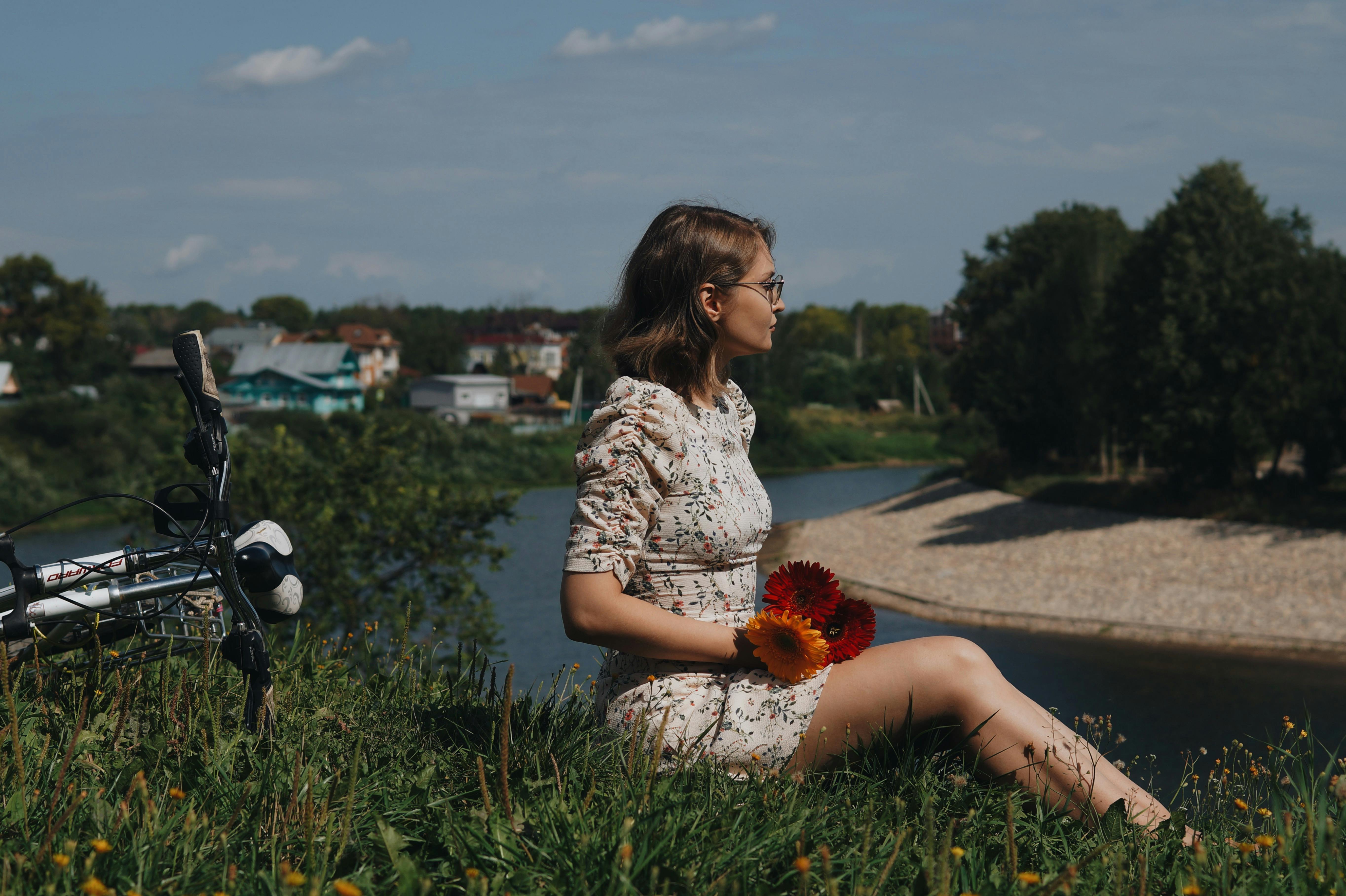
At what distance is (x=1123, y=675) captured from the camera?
59.6ft

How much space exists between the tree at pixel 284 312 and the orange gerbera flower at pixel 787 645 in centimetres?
11403

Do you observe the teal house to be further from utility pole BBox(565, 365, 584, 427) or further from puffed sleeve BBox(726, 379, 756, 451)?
puffed sleeve BBox(726, 379, 756, 451)

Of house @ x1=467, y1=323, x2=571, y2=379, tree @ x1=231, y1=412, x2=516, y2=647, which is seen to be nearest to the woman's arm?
tree @ x1=231, y1=412, x2=516, y2=647

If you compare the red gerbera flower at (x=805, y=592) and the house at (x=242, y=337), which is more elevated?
the house at (x=242, y=337)

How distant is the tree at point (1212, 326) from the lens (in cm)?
2327

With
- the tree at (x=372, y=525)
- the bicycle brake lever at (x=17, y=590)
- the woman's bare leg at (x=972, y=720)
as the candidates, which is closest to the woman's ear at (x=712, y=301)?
the woman's bare leg at (x=972, y=720)

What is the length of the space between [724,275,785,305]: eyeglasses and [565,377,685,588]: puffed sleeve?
1.05 ft

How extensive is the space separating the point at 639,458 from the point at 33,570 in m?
1.22

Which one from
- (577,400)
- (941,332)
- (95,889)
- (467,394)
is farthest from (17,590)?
(941,332)

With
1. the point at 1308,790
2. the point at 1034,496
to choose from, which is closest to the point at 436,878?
the point at 1308,790

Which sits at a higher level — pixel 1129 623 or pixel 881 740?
pixel 881 740

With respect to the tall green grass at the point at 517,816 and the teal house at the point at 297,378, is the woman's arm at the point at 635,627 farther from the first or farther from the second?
the teal house at the point at 297,378

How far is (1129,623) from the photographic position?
69.1ft

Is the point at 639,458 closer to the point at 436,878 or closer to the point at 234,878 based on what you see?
the point at 436,878
